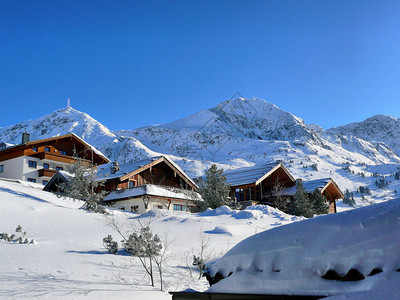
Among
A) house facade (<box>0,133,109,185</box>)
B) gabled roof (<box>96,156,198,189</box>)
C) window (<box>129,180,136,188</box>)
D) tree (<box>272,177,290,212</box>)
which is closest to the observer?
tree (<box>272,177,290,212</box>)

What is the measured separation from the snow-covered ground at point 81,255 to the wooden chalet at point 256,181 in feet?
44.9

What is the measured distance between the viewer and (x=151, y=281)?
8383 millimetres

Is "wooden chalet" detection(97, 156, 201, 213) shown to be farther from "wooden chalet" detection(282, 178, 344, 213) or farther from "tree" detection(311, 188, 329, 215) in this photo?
"tree" detection(311, 188, 329, 215)

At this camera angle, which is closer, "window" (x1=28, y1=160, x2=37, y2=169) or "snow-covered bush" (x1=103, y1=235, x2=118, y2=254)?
"snow-covered bush" (x1=103, y1=235, x2=118, y2=254)

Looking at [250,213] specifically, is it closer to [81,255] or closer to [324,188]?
[81,255]

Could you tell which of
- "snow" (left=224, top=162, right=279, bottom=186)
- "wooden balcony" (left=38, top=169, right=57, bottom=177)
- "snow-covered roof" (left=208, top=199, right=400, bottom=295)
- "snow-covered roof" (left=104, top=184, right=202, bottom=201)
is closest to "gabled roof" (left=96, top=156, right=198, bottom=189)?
"snow-covered roof" (left=104, top=184, right=202, bottom=201)

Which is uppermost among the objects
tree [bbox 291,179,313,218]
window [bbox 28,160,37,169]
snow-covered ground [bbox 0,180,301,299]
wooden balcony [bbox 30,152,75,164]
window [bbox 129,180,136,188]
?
wooden balcony [bbox 30,152,75,164]

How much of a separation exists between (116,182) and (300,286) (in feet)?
96.7

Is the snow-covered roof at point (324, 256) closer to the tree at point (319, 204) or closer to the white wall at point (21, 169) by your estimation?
the tree at point (319, 204)

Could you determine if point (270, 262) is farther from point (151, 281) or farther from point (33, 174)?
point (33, 174)

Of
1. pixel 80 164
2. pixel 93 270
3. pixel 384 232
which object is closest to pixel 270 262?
pixel 384 232

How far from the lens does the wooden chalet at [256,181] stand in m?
31.5

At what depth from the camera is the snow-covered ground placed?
22.9 feet

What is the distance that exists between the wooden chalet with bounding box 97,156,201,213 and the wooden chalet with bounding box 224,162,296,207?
179 inches
